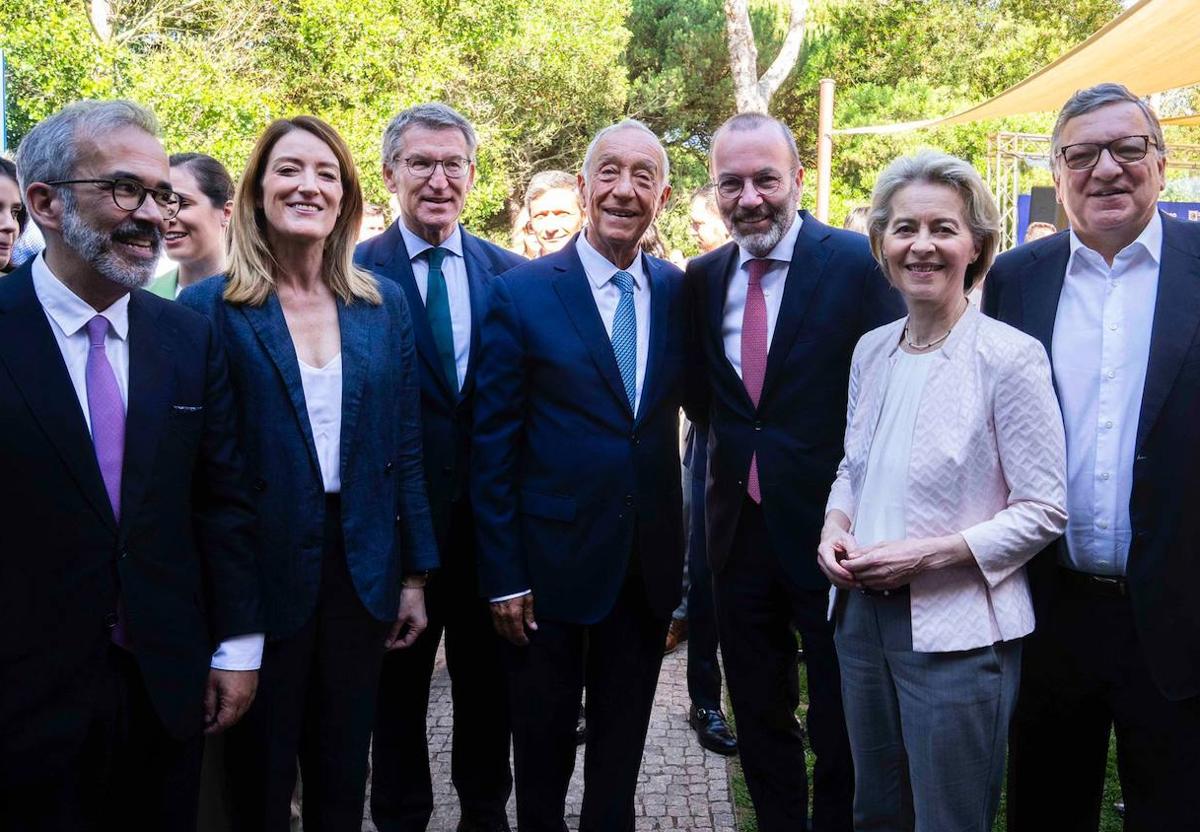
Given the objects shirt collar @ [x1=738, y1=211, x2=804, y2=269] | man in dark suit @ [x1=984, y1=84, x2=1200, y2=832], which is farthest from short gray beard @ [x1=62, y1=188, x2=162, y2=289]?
man in dark suit @ [x1=984, y1=84, x2=1200, y2=832]

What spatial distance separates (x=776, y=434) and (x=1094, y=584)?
1018mm

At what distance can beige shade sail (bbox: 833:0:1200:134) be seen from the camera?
29.6ft

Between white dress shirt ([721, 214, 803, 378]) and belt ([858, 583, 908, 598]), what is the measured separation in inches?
36.2

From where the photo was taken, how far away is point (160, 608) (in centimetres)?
247

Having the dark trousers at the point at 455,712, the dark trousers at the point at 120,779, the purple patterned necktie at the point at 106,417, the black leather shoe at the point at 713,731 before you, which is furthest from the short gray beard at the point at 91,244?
the black leather shoe at the point at 713,731

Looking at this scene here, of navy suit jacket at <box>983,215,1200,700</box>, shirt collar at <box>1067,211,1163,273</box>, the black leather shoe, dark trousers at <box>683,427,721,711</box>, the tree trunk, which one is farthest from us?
the tree trunk

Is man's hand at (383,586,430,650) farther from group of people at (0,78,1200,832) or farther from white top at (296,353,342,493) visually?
white top at (296,353,342,493)

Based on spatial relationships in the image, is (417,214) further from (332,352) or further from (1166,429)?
(1166,429)

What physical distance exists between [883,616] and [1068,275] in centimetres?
109

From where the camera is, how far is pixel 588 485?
329cm

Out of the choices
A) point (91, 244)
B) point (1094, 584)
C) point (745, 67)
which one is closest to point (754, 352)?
point (1094, 584)

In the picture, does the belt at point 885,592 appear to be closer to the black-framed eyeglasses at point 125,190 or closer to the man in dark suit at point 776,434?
the man in dark suit at point 776,434

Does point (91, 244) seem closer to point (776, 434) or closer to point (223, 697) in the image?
point (223, 697)

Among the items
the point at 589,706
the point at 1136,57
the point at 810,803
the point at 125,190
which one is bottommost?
the point at 810,803
